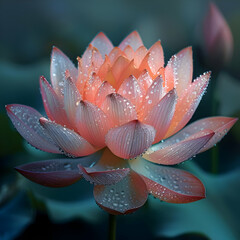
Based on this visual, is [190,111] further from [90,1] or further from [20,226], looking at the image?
[90,1]

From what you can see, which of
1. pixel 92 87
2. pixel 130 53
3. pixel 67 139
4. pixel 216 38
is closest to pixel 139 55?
pixel 130 53

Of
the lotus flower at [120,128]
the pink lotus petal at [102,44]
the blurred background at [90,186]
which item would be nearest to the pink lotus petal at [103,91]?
the lotus flower at [120,128]

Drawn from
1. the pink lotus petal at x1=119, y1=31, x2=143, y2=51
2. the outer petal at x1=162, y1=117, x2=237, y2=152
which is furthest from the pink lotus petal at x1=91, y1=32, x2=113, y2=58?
the outer petal at x1=162, y1=117, x2=237, y2=152

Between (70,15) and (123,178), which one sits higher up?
(70,15)

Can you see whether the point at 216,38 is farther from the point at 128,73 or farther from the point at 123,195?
the point at 123,195

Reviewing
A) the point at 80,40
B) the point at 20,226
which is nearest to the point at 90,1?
the point at 80,40

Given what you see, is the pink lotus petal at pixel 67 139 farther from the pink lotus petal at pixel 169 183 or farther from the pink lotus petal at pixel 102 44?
the pink lotus petal at pixel 102 44

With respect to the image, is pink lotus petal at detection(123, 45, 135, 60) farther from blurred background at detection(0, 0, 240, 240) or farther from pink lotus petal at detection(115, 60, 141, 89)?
blurred background at detection(0, 0, 240, 240)
